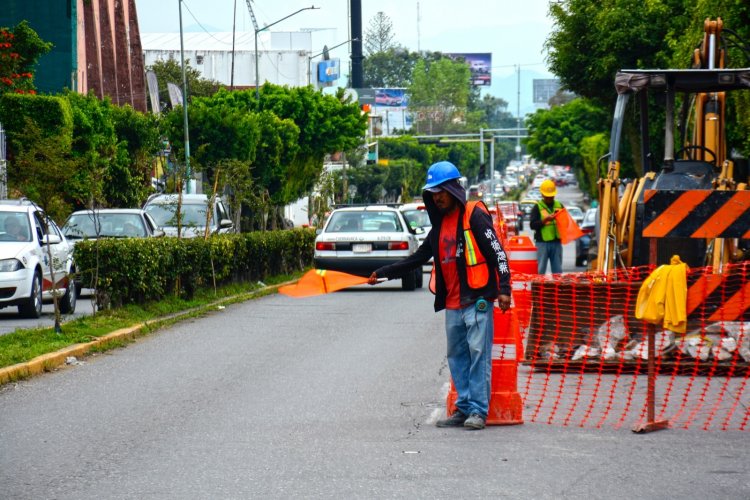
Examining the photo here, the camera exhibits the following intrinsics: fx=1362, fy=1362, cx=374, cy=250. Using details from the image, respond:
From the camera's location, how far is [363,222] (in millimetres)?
27141

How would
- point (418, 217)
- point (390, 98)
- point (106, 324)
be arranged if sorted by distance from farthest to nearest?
point (390, 98) < point (418, 217) < point (106, 324)

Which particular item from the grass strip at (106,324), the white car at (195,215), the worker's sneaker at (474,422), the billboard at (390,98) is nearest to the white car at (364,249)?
the white car at (195,215)

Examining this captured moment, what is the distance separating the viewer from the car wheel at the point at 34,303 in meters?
19.6

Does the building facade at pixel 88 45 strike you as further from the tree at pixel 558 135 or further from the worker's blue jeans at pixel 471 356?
the worker's blue jeans at pixel 471 356

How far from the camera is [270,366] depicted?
13.5m

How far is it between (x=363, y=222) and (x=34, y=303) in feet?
29.1

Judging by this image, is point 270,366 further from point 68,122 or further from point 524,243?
point 68,122

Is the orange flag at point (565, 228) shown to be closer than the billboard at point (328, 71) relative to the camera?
Yes

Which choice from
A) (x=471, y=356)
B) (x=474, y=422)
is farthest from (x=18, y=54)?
(x=474, y=422)

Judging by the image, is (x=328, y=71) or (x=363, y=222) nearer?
(x=363, y=222)

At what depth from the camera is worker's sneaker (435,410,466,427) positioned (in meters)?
9.66

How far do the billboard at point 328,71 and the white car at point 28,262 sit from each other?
3859 inches

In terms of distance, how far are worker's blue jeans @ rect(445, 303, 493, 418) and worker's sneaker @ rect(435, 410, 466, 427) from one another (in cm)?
4

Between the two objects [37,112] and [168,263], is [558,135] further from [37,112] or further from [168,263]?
[168,263]
